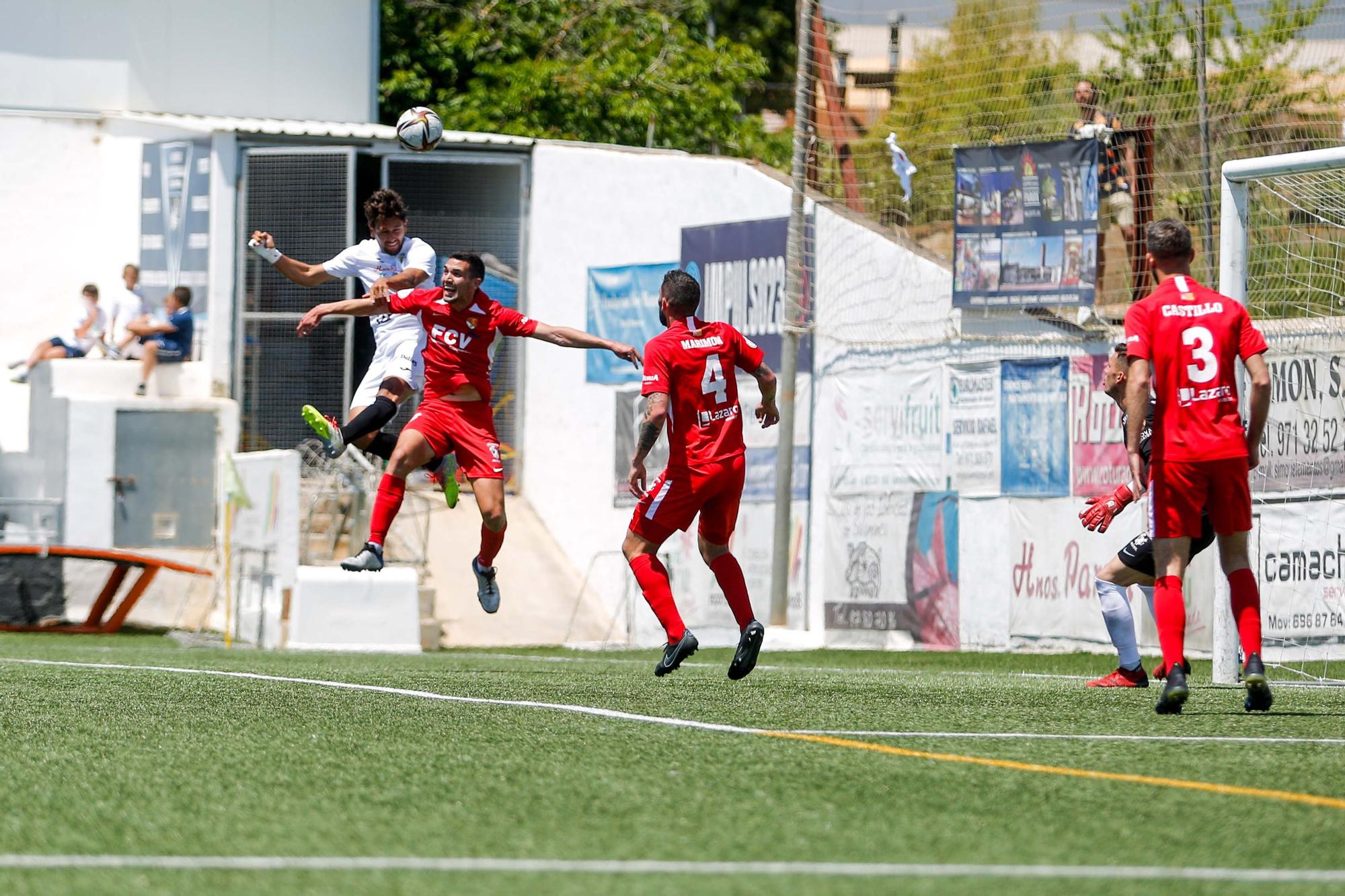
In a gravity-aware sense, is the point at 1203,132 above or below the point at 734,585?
above

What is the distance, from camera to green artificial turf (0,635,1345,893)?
471cm

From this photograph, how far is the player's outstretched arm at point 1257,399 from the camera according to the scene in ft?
27.0

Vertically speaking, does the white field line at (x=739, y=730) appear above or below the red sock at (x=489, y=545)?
below

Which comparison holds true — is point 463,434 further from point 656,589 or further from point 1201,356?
point 1201,356

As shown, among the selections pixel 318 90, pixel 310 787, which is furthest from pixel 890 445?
pixel 310 787

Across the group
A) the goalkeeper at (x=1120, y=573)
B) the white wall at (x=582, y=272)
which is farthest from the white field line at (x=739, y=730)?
the white wall at (x=582, y=272)

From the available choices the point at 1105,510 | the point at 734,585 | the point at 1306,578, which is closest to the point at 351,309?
the point at 734,585

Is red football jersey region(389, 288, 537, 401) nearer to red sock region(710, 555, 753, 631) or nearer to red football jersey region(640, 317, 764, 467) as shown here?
red football jersey region(640, 317, 764, 467)

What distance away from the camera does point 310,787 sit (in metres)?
5.92

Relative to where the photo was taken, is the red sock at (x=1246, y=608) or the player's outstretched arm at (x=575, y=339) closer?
the red sock at (x=1246, y=608)

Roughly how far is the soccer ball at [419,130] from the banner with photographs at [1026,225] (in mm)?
7480

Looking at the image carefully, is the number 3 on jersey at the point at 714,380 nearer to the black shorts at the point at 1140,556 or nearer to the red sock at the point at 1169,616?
the black shorts at the point at 1140,556

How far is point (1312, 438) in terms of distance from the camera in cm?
1356

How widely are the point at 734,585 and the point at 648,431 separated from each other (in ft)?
3.84
